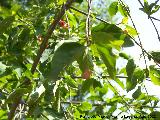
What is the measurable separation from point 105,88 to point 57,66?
1.28 meters

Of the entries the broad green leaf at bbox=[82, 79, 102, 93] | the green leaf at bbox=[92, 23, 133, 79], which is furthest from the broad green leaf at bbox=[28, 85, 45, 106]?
the green leaf at bbox=[92, 23, 133, 79]

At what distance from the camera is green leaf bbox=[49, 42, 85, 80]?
707mm

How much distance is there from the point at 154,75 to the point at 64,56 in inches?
21.0

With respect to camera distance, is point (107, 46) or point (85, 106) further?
point (85, 106)

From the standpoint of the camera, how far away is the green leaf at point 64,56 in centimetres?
71

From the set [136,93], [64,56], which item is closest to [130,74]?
[64,56]

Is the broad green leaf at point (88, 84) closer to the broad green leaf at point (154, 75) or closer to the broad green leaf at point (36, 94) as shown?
the broad green leaf at point (36, 94)

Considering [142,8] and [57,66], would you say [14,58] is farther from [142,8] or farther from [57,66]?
[57,66]

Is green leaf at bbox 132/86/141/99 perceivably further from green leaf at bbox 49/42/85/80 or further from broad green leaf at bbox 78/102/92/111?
green leaf at bbox 49/42/85/80

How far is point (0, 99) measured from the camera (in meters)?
1.82

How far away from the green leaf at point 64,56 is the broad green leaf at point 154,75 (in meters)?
0.44

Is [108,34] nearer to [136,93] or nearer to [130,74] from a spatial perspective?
[130,74]

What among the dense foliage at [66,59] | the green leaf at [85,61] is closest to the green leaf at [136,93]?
the dense foliage at [66,59]

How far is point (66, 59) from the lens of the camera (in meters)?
0.72
